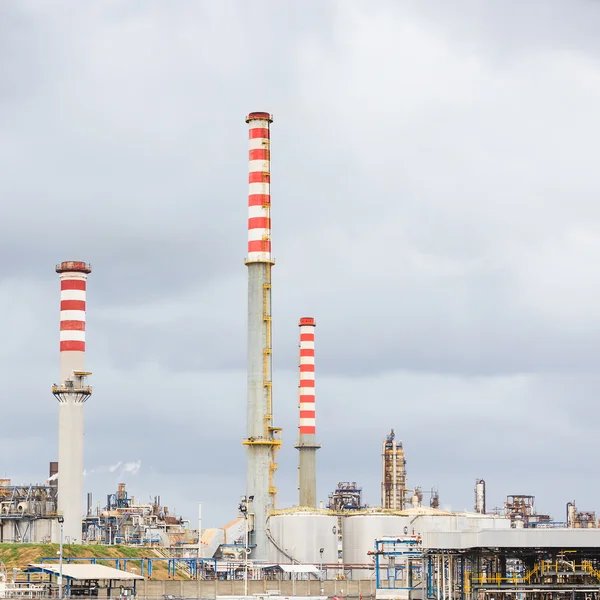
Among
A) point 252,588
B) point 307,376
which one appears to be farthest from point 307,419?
point 252,588

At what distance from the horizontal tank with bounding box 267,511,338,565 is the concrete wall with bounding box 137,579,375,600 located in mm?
9260

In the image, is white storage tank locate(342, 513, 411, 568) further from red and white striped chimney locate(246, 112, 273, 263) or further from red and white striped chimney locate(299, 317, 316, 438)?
red and white striped chimney locate(246, 112, 273, 263)

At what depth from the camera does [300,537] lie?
362 feet

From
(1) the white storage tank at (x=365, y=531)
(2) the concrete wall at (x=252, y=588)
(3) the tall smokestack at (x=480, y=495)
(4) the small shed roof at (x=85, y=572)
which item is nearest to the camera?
(4) the small shed roof at (x=85, y=572)

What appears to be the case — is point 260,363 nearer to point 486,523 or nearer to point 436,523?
point 436,523

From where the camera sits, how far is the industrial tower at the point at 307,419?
416 ft

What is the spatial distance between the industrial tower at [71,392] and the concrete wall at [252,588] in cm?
1472

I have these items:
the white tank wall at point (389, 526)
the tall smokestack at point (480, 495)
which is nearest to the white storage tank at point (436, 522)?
the white tank wall at point (389, 526)

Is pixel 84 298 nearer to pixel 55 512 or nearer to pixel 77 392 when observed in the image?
pixel 77 392

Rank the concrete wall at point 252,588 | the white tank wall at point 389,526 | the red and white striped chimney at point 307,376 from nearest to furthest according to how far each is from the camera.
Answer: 1. the concrete wall at point 252,588
2. the white tank wall at point 389,526
3. the red and white striped chimney at point 307,376

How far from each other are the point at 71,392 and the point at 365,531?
28.3 m

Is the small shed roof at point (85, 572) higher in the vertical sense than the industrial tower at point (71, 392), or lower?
lower

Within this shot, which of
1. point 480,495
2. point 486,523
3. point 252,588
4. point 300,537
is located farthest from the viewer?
point 480,495

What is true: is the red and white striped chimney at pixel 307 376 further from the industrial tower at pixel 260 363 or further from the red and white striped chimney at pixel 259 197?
the red and white striped chimney at pixel 259 197
